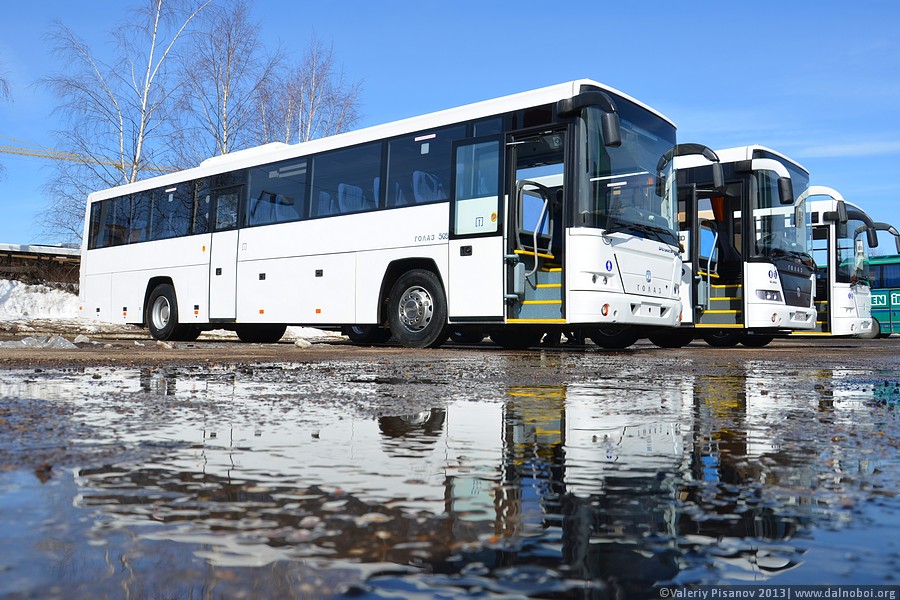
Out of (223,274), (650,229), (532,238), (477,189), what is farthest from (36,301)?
(650,229)

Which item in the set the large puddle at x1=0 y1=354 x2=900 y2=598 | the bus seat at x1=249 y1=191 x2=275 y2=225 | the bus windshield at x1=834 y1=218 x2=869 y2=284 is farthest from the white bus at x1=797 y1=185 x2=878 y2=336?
the large puddle at x1=0 y1=354 x2=900 y2=598

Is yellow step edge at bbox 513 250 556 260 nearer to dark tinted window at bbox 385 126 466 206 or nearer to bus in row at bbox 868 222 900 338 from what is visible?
dark tinted window at bbox 385 126 466 206

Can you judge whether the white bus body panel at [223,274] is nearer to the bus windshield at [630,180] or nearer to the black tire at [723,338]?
the bus windshield at [630,180]

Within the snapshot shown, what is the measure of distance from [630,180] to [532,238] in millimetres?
1563

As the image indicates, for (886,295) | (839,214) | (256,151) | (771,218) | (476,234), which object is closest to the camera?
(476,234)

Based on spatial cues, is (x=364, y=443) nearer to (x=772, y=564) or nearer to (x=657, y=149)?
(x=772, y=564)

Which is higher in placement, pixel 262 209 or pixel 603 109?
pixel 603 109

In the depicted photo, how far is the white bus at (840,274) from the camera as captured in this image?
1719 centimetres

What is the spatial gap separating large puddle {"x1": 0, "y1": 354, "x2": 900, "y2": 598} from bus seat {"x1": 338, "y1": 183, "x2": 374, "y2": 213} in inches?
348

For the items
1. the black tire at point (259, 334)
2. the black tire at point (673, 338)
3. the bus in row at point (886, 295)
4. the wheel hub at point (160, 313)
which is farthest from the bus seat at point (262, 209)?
the bus in row at point (886, 295)

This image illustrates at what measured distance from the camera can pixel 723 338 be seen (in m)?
16.4

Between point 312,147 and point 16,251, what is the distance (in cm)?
2259

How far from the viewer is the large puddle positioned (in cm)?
124

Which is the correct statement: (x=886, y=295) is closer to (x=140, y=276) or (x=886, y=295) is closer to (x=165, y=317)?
(x=165, y=317)
